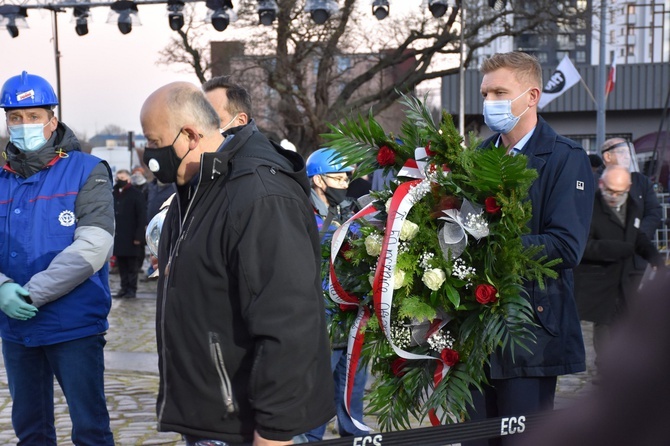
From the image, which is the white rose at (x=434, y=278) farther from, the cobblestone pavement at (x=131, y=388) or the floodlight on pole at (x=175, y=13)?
the floodlight on pole at (x=175, y=13)

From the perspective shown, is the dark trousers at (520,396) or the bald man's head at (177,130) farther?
the dark trousers at (520,396)

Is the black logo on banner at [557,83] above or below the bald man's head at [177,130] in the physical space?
above

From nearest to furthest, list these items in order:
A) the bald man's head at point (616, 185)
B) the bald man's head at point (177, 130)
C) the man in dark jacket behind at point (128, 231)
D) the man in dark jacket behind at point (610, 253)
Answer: the bald man's head at point (177, 130) → the man in dark jacket behind at point (610, 253) → the bald man's head at point (616, 185) → the man in dark jacket behind at point (128, 231)

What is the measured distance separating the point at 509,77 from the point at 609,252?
4.05 meters

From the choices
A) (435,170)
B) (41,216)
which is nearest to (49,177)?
(41,216)

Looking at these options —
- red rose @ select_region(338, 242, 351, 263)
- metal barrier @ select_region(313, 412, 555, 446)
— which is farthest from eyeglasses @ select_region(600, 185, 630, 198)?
metal barrier @ select_region(313, 412, 555, 446)

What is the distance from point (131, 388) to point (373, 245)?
4.58m

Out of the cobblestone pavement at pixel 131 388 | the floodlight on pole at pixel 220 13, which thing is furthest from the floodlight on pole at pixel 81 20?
the cobblestone pavement at pixel 131 388

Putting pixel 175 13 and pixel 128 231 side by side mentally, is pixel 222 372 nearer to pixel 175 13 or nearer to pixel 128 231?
pixel 128 231

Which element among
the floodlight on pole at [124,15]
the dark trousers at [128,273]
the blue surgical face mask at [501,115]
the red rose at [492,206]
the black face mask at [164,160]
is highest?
the floodlight on pole at [124,15]

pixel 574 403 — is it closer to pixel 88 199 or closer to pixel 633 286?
pixel 88 199

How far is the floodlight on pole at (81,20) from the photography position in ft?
65.6

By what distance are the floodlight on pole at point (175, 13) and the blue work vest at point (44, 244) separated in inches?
553

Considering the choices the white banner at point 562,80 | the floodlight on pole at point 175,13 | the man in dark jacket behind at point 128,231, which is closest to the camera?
the man in dark jacket behind at point 128,231
